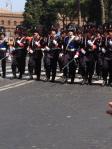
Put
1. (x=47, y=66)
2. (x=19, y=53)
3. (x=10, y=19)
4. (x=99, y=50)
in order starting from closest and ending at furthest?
1. (x=99, y=50)
2. (x=47, y=66)
3. (x=19, y=53)
4. (x=10, y=19)

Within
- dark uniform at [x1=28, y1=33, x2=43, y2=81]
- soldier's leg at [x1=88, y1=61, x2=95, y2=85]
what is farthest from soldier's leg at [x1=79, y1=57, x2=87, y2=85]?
dark uniform at [x1=28, y1=33, x2=43, y2=81]

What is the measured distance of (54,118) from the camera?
13.1 m

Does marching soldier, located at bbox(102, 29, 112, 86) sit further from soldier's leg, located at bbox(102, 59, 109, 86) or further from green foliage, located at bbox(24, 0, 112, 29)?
green foliage, located at bbox(24, 0, 112, 29)

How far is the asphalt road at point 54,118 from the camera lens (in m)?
10.5

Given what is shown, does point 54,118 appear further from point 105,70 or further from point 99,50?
point 99,50

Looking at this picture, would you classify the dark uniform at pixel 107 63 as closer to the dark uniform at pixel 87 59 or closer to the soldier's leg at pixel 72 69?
the dark uniform at pixel 87 59

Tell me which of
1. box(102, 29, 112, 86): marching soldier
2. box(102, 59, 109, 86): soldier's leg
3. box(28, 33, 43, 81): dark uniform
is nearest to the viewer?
box(102, 29, 112, 86): marching soldier

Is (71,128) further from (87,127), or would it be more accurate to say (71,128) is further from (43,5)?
(43,5)

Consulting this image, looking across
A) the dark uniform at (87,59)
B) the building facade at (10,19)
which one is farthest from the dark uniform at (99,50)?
the building facade at (10,19)

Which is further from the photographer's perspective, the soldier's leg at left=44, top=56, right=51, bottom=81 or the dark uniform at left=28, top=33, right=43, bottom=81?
the dark uniform at left=28, top=33, right=43, bottom=81

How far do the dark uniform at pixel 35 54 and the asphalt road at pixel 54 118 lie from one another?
3.63 metres

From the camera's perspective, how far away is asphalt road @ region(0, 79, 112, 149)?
34.6 ft

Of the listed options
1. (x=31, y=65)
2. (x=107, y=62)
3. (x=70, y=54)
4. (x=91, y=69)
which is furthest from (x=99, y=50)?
(x=31, y=65)

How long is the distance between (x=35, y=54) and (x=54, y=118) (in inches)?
420
